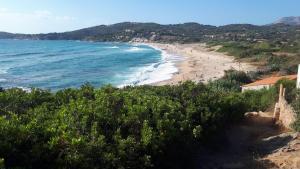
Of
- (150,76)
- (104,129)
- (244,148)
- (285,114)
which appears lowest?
(150,76)

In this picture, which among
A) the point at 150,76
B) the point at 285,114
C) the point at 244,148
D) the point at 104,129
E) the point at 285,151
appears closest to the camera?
the point at 104,129

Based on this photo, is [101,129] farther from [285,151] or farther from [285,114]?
[285,114]

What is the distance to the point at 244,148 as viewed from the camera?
17062 mm

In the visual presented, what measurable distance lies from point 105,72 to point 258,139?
48228 millimetres

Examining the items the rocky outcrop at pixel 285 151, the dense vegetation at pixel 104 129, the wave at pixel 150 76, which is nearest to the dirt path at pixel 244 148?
the rocky outcrop at pixel 285 151

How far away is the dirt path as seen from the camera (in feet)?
46.9

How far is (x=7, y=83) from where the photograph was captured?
51.9 metres

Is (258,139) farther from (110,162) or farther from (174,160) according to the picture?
(110,162)

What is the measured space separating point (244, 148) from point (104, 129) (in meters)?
7.08

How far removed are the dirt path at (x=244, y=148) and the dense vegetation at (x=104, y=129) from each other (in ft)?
1.97

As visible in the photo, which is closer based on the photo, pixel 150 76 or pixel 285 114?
pixel 285 114

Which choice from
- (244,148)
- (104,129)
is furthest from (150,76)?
(104,129)

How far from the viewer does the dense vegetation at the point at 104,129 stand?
31.4 feet

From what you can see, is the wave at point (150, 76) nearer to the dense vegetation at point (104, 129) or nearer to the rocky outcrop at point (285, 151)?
the rocky outcrop at point (285, 151)
